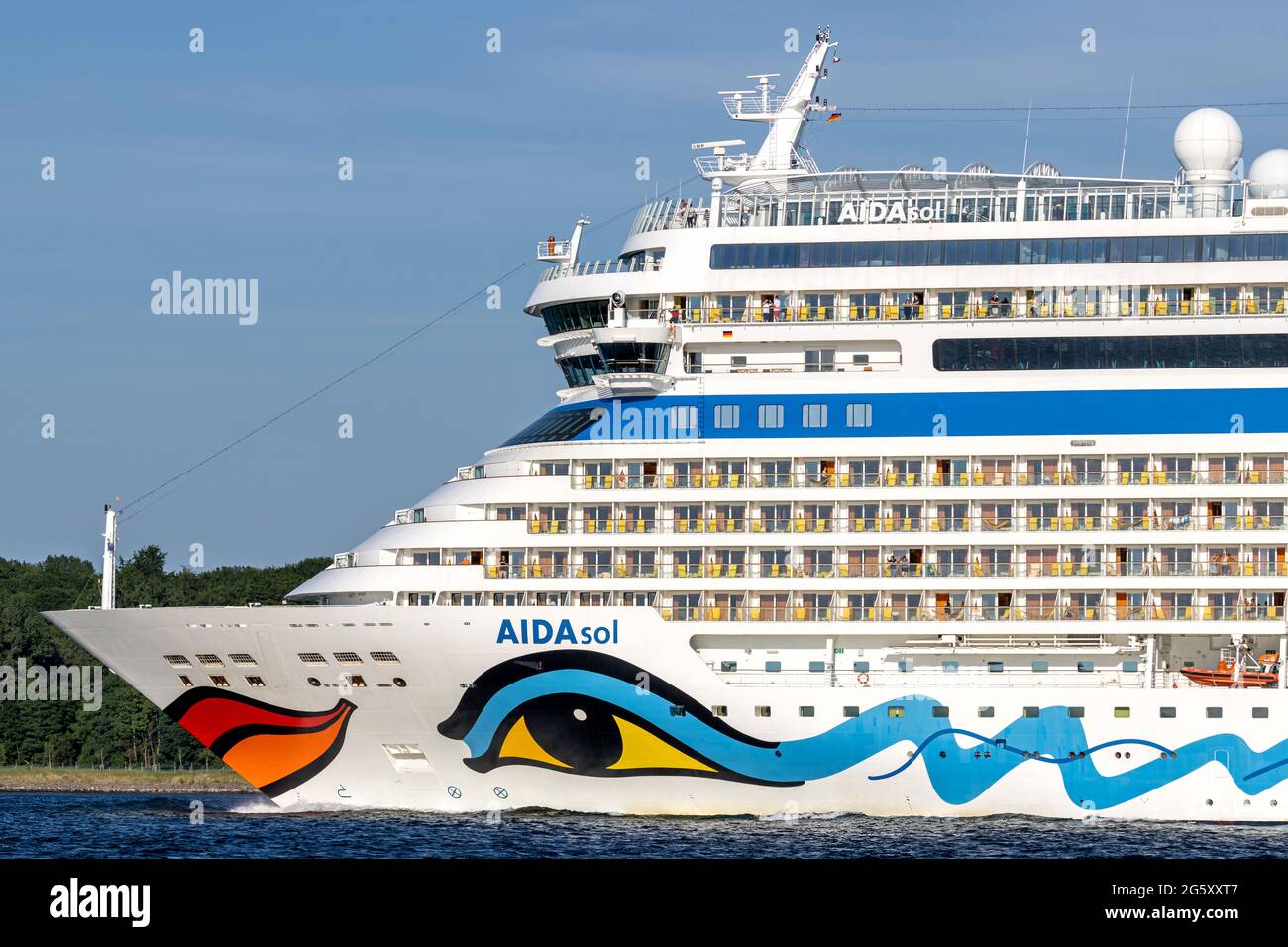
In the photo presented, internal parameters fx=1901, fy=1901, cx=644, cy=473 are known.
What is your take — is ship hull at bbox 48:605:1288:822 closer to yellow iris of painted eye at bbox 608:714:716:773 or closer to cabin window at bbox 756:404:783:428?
yellow iris of painted eye at bbox 608:714:716:773

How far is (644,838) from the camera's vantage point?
35344 mm

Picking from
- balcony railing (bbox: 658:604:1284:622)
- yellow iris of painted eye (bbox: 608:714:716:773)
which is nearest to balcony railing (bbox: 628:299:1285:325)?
balcony railing (bbox: 658:604:1284:622)

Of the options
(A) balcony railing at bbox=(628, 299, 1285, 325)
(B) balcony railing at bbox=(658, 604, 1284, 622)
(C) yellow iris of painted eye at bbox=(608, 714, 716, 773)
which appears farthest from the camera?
(A) balcony railing at bbox=(628, 299, 1285, 325)

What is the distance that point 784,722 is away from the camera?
3756cm

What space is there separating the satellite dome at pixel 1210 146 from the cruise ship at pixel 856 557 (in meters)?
0.09

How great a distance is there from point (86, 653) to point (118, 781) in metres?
12.4

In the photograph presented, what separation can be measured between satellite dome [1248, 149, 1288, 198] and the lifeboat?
10252 mm

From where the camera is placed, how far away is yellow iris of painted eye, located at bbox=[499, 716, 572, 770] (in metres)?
38.0

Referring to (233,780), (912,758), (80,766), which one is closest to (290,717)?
(912,758)

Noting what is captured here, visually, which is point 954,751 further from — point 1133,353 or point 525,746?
point 1133,353

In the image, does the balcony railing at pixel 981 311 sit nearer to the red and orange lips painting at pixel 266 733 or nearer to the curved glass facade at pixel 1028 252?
the curved glass facade at pixel 1028 252

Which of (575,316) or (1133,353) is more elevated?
(575,316)

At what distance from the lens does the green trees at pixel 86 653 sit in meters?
77.6

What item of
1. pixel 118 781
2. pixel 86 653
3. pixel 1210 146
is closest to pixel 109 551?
pixel 1210 146
